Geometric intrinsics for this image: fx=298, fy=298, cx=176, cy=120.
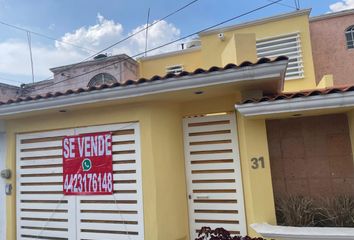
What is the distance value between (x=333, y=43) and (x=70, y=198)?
18533 millimetres

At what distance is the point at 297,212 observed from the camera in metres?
7.00

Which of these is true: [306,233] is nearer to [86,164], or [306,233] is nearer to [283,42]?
[86,164]

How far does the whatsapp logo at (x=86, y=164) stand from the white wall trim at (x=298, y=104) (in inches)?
173

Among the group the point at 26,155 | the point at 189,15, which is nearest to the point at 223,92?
the point at 26,155

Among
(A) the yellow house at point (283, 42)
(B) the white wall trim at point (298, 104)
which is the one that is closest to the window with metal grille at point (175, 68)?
(A) the yellow house at point (283, 42)

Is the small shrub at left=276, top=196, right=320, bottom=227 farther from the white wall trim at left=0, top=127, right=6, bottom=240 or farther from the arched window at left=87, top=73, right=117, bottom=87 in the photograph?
the arched window at left=87, top=73, right=117, bottom=87

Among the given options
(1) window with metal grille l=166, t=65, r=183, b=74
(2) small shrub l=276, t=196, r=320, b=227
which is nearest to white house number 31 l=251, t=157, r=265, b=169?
→ (2) small shrub l=276, t=196, r=320, b=227

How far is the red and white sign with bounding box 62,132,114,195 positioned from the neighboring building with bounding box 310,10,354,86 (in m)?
15.8

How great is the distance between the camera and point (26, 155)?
29.9ft

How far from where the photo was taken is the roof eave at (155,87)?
6082 mm

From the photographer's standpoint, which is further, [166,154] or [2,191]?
[2,191]

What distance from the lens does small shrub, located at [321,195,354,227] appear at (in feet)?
22.1

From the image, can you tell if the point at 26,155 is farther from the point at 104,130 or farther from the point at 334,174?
the point at 334,174

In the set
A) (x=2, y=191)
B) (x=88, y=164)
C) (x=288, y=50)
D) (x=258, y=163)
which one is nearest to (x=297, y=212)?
(x=258, y=163)
